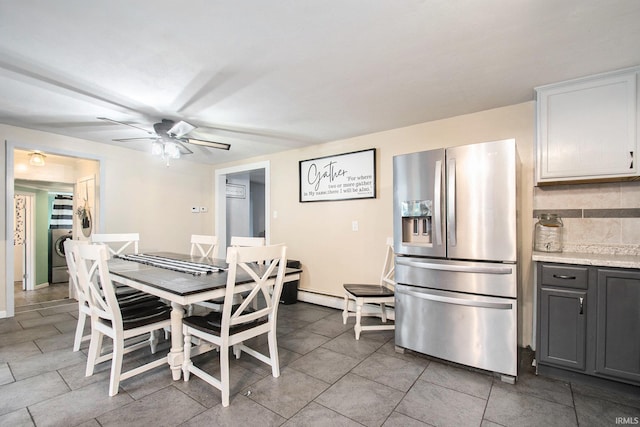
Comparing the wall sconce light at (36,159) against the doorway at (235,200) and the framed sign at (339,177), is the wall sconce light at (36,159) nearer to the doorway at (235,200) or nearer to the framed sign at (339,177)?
the doorway at (235,200)

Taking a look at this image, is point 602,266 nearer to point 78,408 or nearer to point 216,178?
point 78,408

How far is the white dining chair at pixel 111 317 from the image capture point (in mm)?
1921

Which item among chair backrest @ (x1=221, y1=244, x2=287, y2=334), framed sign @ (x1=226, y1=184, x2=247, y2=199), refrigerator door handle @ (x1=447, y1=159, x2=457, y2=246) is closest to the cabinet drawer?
refrigerator door handle @ (x1=447, y1=159, x2=457, y2=246)

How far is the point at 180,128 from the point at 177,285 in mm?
1647

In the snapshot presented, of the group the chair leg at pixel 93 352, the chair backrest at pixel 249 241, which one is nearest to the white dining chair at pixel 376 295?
the chair backrest at pixel 249 241

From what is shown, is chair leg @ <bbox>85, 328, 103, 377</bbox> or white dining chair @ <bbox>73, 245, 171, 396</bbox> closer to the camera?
white dining chair @ <bbox>73, 245, 171, 396</bbox>

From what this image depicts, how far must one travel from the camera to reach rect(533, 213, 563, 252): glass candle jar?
250 centimetres

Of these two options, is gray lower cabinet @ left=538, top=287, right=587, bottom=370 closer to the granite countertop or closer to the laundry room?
the granite countertop

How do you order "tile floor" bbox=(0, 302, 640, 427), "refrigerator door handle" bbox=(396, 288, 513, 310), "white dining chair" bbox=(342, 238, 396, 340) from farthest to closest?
"white dining chair" bbox=(342, 238, 396, 340) < "refrigerator door handle" bbox=(396, 288, 513, 310) < "tile floor" bbox=(0, 302, 640, 427)

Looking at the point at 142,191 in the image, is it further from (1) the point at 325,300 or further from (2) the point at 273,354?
(2) the point at 273,354

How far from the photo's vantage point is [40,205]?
5621 millimetres

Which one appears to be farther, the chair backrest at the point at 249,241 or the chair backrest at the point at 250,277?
the chair backrest at the point at 249,241

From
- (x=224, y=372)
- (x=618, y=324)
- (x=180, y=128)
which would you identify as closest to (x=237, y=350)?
(x=224, y=372)

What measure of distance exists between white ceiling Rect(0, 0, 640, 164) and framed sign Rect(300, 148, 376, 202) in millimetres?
748
